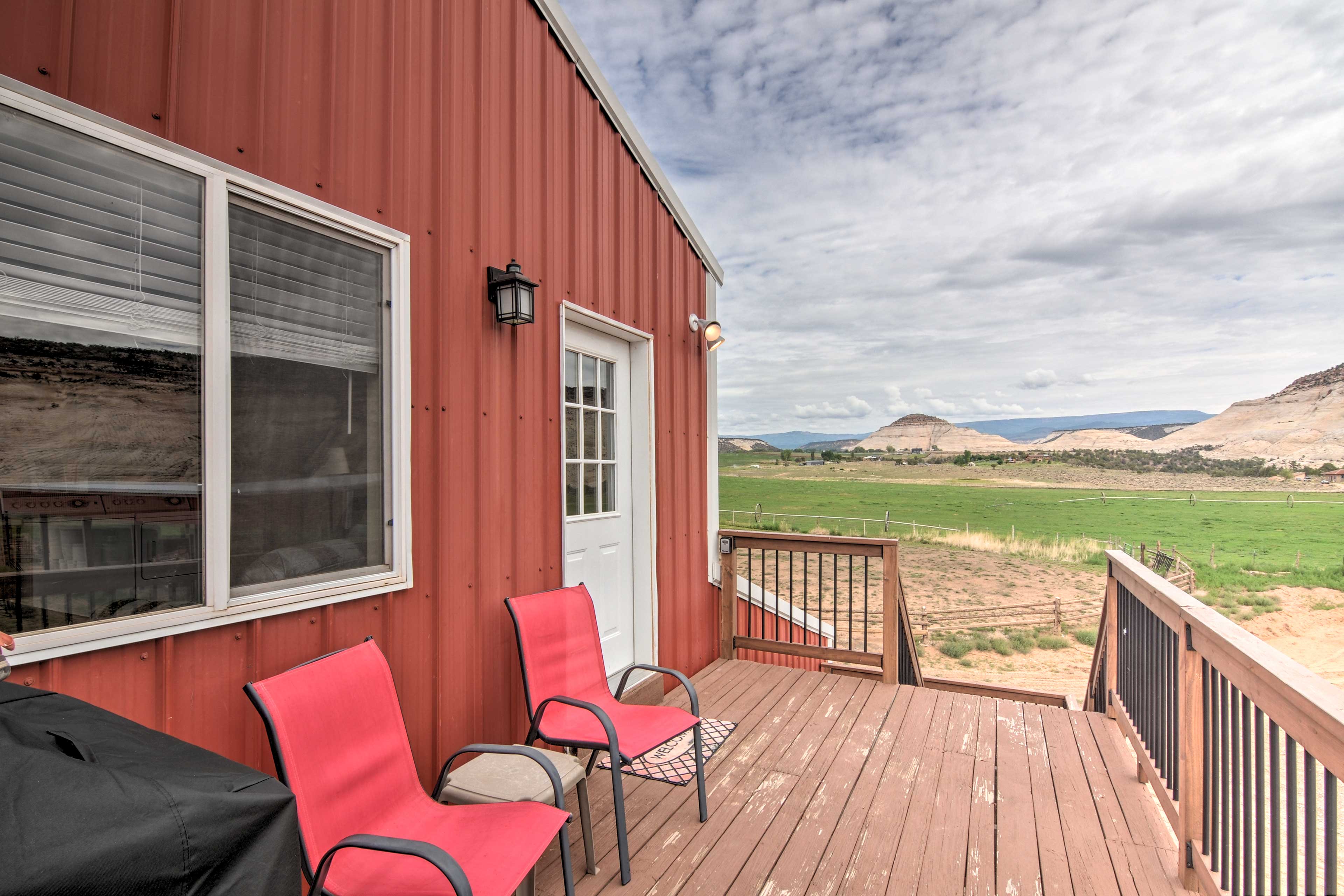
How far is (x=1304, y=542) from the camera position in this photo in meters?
28.2

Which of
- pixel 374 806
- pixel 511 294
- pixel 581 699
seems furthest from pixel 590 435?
pixel 374 806

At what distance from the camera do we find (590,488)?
128 inches

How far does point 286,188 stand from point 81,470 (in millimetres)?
Answer: 917

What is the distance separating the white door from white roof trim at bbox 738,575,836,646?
4.93 feet

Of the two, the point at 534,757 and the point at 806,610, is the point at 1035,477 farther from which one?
the point at 534,757

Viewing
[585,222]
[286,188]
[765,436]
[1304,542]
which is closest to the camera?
[286,188]

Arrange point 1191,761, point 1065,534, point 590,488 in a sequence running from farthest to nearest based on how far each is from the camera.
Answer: point 1065,534 → point 590,488 → point 1191,761

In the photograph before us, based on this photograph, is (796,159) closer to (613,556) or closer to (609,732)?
(613,556)

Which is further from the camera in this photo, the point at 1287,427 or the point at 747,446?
the point at 747,446

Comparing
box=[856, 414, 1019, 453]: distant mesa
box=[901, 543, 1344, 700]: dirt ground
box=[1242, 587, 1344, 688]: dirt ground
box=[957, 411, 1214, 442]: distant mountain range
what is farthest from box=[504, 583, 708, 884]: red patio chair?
box=[856, 414, 1019, 453]: distant mesa

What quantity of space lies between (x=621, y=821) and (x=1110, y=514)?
1673 inches

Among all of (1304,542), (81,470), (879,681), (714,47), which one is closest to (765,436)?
(1304,542)

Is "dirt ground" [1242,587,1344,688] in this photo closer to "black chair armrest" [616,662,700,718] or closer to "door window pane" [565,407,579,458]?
"black chair armrest" [616,662,700,718]

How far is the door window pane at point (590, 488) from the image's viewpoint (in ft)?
A: 10.5
